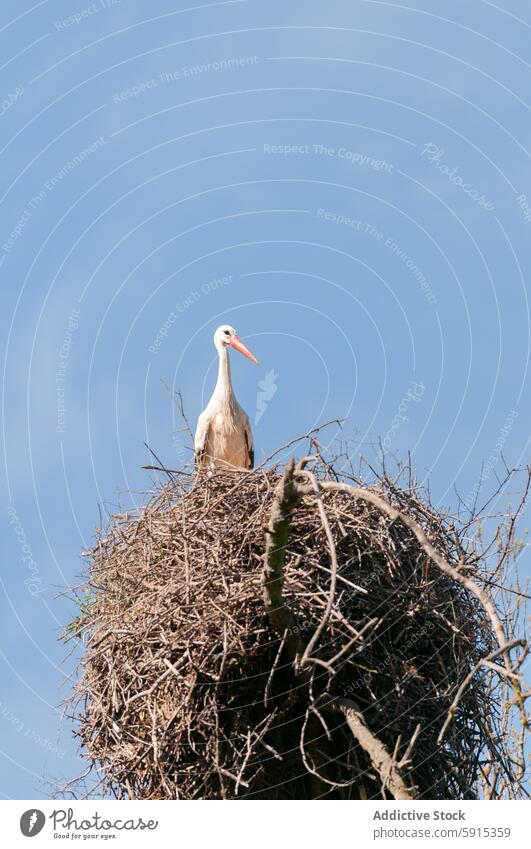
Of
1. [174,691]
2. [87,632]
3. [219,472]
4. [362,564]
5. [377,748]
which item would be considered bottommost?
[377,748]

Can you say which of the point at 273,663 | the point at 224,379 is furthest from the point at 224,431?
the point at 273,663

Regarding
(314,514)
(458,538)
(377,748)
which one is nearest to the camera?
(377,748)

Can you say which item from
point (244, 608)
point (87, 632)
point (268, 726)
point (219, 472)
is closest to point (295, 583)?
point (244, 608)

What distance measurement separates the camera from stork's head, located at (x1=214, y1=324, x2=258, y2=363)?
1009cm

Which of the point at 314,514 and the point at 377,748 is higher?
the point at 314,514

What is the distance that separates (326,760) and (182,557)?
1338mm

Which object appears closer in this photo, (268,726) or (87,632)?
(268,726)

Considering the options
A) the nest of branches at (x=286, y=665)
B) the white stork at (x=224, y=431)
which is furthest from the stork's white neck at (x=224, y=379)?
the nest of branches at (x=286, y=665)

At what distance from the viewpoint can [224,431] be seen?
9562 mm

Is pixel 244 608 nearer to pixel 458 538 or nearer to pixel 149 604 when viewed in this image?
pixel 149 604

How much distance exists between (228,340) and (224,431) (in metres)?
1.02

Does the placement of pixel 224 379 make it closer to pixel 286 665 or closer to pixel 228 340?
pixel 228 340

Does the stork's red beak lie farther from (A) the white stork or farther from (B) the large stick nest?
(B) the large stick nest

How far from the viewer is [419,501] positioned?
660 cm
